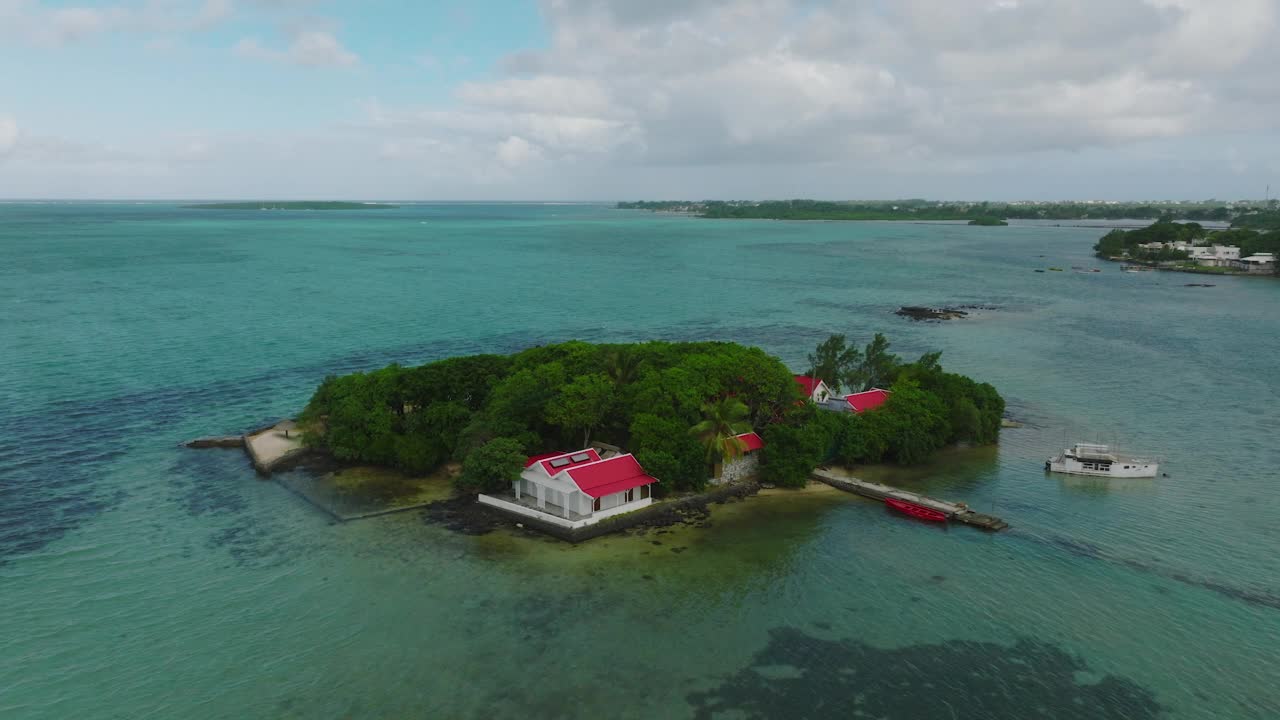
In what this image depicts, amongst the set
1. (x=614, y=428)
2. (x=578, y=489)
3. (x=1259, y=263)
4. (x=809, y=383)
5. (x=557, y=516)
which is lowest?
(x=557, y=516)

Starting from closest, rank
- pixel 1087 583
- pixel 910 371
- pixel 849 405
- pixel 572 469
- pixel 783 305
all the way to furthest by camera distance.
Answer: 1. pixel 1087 583
2. pixel 572 469
3. pixel 849 405
4. pixel 910 371
5. pixel 783 305

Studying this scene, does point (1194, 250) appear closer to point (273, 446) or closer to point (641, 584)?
point (641, 584)

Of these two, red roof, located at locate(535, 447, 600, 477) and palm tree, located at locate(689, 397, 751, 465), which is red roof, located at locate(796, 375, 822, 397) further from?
red roof, located at locate(535, 447, 600, 477)

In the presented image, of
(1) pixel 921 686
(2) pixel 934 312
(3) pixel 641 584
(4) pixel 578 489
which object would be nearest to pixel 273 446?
(4) pixel 578 489

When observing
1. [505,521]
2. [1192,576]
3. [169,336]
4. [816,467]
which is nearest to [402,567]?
[505,521]

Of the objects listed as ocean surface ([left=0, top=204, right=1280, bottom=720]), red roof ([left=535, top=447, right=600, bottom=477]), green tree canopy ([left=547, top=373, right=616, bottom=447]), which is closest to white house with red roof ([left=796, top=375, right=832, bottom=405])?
ocean surface ([left=0, top=204, right=1280, bottom=720])

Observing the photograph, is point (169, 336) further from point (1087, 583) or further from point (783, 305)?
point (1087, 583)
